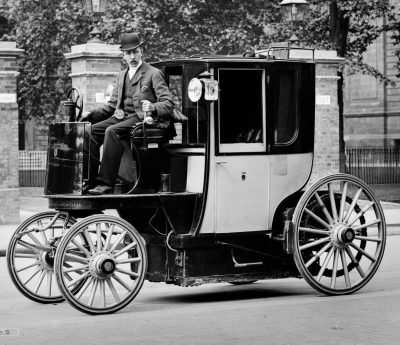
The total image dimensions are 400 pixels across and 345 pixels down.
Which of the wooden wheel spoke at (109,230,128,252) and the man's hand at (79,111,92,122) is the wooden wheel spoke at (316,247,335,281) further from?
the man's hand at (79,111,92,122)

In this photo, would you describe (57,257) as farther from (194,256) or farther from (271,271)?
(271,271)

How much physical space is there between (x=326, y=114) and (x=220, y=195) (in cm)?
1337

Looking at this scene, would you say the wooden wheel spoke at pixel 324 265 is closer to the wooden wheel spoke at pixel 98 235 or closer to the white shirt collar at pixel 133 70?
the wooden wheel spoke at pixel 98 235

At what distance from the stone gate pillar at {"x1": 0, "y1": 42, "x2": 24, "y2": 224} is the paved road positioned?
871 cm

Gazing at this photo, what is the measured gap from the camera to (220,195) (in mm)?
10406

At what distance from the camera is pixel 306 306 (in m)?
9.98

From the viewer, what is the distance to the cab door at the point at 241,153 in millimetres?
10383

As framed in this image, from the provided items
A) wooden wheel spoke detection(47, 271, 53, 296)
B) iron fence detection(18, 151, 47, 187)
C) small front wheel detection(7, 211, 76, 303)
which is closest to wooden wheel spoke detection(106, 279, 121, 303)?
small front wheel detection(7, 211, 76, 303)

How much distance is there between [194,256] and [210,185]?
2.22 ft

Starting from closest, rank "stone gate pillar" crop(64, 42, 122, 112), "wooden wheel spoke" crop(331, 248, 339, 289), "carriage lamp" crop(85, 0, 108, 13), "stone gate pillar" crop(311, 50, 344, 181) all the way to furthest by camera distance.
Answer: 1. "wooden wheel spoke" crop(331, 248, 339, 289)
2. "carriage lamp" crop(85, 0, 108, 13)
3. "stone gate pillar" crop(64, 42, 122, 112)
4. "stone gate pillar" crop(311, 50, 344, 181)

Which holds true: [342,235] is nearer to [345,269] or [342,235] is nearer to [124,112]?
[345,269]

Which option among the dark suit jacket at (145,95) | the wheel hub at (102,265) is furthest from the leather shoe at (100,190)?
the dark suit jacket at (145,95)

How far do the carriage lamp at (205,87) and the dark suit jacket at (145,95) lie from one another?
25cm

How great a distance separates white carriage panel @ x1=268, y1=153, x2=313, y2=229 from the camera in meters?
10.7
